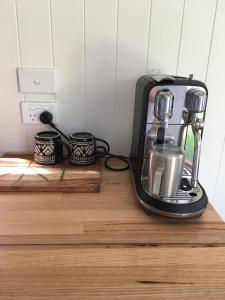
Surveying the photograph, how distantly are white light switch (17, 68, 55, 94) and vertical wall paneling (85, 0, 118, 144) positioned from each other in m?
0.12

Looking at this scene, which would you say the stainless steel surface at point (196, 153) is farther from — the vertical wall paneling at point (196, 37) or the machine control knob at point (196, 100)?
the vertical wall paneling at point (196, 37)

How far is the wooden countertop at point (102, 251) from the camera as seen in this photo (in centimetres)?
42

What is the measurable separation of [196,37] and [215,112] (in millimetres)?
267

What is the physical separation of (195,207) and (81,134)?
45cm

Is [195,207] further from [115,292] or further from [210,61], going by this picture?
[210,61]

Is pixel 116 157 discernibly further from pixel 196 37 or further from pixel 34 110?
pixel 196 37

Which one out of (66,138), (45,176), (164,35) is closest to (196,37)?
(164,35)

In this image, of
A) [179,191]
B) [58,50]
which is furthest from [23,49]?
[179,191]

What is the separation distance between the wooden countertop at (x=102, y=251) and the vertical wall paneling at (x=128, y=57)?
13.0 inches

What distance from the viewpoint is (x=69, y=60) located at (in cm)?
83

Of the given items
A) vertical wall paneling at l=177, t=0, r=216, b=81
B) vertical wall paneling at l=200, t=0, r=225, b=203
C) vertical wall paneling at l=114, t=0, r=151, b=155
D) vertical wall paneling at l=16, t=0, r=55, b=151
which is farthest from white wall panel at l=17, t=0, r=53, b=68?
vertical wall paneling at l=200, t=0, r=225, b=203

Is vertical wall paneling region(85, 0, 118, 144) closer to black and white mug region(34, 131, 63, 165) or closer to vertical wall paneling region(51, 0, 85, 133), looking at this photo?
vertical wall paneling region(51, 0, 85, 133)

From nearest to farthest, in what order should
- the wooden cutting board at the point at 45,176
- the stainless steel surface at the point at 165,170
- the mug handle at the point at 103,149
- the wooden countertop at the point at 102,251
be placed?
1. the wooden countertop at the point at 102,251
2. the stainless steel surface at the point at 165,170
3. the wooden cutting board at the point at 45,176
4. the mug handle at the point at 103,149

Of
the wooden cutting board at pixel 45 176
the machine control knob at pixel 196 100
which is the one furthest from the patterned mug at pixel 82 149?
the machine control knob at pixel 196 100
